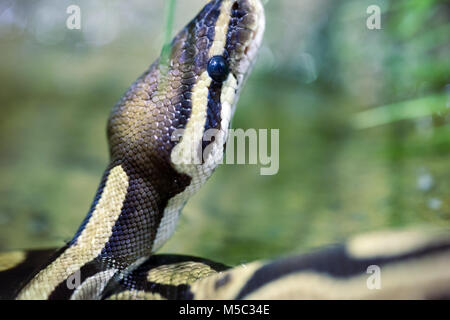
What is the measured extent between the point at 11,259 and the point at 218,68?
1.46 metres

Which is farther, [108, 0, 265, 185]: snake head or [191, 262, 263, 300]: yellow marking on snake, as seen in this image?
[108, 0, 265, 185]: snake head

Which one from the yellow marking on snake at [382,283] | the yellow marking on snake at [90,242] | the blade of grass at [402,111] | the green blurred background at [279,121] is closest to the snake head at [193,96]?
the yellow marking on snake at [90,242]

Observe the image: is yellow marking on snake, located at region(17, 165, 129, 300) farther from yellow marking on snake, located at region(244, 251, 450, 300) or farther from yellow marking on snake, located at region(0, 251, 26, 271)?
yellow marking on snake, located at region(244, 251, 450, 300)

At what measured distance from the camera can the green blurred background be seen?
301 centimetres

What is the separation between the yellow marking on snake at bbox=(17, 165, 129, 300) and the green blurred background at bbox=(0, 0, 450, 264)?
540 mm

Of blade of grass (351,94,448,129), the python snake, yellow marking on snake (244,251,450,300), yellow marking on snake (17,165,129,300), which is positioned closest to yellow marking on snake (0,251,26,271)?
the python snake

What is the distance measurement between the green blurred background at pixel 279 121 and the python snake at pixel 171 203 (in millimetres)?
387

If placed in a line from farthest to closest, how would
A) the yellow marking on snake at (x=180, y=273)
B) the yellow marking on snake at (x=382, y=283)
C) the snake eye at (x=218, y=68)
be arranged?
1. the snake eye at (x=218, y=68)
2. the yellow marking on snake at (x=180, y=273)
3. the yellow marking on snake at (x=382, y=283)

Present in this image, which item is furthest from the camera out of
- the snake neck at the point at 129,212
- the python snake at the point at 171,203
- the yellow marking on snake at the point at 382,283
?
the snake neck at the point at 129,212

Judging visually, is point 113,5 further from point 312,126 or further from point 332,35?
point 312,126

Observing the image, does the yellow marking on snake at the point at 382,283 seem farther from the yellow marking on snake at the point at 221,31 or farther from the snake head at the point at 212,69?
the yellow marking on snake at the point at 221,31

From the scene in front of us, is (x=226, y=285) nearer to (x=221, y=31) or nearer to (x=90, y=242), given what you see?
(x=90, y=242)

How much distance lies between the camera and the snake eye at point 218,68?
2328mm
